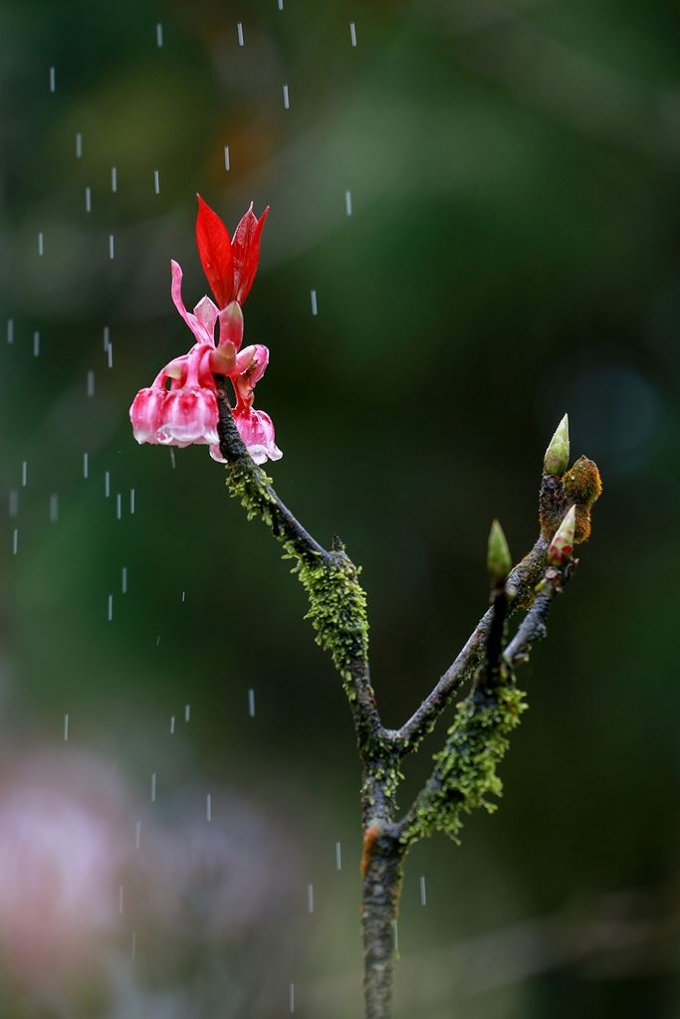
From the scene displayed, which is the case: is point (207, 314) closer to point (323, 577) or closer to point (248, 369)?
point (248, 369)

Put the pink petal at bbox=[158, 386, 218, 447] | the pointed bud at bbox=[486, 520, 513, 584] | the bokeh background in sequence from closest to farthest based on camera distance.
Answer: the pointed bud at bbox=[486, 520, 513, 584], the pink petal at bbox=[158, 386, 218, 447], the bokeh background

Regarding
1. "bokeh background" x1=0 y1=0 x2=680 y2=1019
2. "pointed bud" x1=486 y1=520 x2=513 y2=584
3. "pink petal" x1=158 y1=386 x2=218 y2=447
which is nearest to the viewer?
"pointed bud" x1=486 y1=520 x2=513 y2=584

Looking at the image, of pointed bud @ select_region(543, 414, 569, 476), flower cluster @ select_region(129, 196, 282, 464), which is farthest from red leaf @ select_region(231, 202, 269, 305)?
pointed bud @ select_region(543, 414, 569, 476)

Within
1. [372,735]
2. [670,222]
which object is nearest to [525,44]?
[670,222]

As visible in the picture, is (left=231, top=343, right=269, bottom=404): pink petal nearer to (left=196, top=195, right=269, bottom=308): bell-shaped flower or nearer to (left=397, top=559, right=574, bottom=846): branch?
(left=196, top=195, right=269, bottom=308): bell-shaped flower

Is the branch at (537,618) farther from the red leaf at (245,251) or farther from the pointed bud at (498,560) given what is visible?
the red leaf at (245,251)

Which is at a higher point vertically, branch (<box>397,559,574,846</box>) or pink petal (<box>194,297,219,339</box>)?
pink petal (<box>194,297,219,339</box>)

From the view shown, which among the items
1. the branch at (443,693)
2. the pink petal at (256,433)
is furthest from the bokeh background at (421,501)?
the branch at (443,693)

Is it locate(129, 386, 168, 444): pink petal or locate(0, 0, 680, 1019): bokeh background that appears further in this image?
locate(0, 0, 680, 1019): bokeh background
